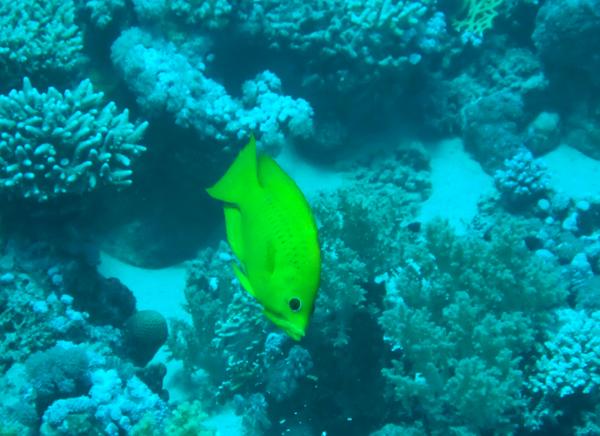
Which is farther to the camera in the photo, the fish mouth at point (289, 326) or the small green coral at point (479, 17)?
the small green coral at point (479, 17)

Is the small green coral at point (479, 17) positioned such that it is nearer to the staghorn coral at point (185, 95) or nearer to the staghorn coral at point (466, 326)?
the staghorn coral at point (185, 95)

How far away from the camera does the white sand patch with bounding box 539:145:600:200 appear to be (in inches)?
294

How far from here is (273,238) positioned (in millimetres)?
2121

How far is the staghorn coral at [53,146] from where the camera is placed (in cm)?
457

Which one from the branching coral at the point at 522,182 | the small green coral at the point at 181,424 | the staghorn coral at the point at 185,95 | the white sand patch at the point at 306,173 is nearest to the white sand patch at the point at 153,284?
the staghorn coral at the point at 185,95

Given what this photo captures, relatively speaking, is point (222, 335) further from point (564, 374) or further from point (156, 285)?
point (564, 374)

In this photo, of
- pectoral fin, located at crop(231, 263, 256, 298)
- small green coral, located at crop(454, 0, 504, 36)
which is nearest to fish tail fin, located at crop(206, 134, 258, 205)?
pectoral fin, located at crop(231, 263, 256, 298)

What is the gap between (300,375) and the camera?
411 centimetres

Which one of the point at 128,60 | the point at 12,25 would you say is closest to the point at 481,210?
the point at 128,60

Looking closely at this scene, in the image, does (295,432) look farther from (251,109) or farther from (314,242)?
(251,109)

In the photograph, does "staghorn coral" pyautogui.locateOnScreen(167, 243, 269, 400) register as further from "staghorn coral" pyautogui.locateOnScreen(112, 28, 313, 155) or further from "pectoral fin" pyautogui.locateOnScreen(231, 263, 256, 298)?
"pectoral fin" pyautogui.locateOnScreen(231, 263, 256, 298)

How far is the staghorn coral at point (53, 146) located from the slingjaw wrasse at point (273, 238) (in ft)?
9.36

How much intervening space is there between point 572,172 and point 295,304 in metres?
7.12

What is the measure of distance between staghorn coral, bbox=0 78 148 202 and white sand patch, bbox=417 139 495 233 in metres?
4.06
